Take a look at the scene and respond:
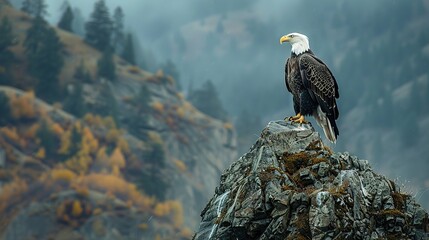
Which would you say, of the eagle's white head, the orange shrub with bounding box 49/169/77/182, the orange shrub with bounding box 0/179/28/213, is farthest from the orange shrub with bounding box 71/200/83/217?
the eagle's white head

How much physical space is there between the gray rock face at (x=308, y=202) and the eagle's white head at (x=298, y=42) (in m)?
3.95

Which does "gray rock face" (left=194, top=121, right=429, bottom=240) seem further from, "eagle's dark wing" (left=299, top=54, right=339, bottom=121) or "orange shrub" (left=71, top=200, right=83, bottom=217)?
"orange shrub" (left=71, top=200, right=83, bottom=217)

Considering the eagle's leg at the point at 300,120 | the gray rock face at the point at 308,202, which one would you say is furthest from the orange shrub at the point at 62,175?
the gray rock face at the point at 308,202

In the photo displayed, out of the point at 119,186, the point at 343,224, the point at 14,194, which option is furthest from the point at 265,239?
the point at 119,186

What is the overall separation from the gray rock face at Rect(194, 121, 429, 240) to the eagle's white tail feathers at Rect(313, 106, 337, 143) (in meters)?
2.76

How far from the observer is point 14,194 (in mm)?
178250

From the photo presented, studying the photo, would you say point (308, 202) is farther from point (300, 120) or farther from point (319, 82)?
point (319, 82)

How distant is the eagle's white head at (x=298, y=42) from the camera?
80.1 ft

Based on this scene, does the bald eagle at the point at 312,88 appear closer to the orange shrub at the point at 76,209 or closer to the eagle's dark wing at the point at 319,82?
the eagle's dark wing at the point at 319,82

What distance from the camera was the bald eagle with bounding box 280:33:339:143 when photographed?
78.2 feet

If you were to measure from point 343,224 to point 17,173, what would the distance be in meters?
173

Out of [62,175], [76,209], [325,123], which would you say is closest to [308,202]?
[325,123]

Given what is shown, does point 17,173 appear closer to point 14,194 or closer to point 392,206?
point 14,194

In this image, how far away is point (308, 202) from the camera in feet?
61.1
